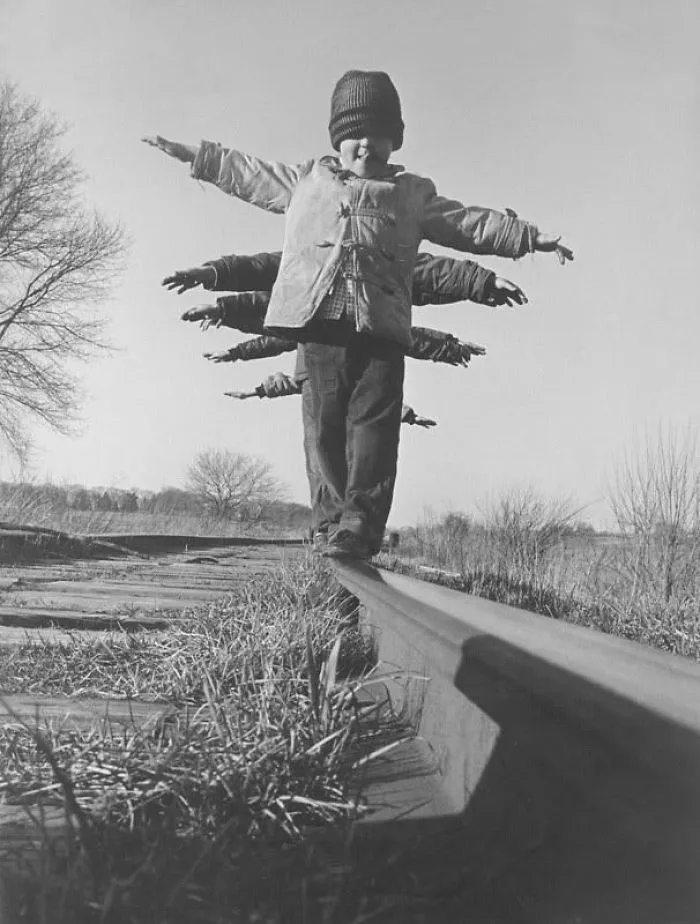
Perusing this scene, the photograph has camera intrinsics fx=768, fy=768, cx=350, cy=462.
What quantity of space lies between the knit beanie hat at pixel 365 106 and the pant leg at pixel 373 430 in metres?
0.90

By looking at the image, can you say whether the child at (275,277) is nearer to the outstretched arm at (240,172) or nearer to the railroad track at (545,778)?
the outstretched arm at (240,172)

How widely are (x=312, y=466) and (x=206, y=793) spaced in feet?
8.97

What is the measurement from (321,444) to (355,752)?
228 cm

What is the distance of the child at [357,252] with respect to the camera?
3.13m

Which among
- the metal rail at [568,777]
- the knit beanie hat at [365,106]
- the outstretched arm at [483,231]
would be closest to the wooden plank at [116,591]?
the outstretched arm at [483,231]

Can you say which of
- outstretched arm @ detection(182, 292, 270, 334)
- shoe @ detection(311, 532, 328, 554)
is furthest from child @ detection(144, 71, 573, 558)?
outstretched arm @ detection(182, 292, 270, 334)

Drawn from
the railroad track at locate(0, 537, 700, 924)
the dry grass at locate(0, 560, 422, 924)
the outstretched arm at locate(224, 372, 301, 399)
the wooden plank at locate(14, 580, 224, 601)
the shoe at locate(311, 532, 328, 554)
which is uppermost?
the outstretched arm at locate(224, 372, 301, 399)

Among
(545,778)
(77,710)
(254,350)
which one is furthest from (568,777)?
(254,350)

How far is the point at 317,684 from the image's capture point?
1.18m

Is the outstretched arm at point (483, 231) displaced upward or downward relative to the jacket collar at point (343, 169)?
downward

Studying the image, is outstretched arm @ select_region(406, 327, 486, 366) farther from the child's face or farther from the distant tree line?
the distant tree line

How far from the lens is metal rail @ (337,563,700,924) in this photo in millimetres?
487

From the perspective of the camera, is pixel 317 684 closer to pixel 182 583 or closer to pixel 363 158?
pixel 363 158

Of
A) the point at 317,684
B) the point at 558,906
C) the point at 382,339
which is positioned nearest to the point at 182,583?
the point at 382,339
